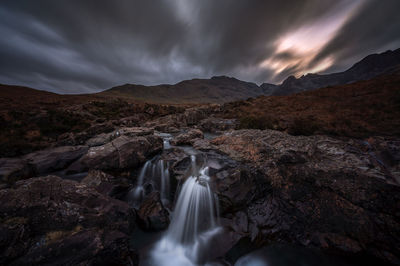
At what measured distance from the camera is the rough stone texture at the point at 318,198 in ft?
13.4

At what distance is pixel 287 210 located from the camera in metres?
4.93

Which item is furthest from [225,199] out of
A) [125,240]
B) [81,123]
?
[81,123]

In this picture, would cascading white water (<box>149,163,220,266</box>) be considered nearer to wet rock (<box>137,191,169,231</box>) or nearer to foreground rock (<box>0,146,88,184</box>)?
wet rock (<box>137,191,169,231</box>)

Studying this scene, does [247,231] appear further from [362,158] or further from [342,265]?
[362,158]

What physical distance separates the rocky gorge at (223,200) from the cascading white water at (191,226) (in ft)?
0.65

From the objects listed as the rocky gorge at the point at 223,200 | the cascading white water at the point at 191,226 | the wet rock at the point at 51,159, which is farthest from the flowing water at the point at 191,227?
the wet rock at the point at 51,159

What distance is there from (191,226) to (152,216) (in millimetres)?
1688

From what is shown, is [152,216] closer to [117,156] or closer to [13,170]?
[117,156]

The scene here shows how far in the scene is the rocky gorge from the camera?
3359 millimetres

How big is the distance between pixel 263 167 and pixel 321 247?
2.95m

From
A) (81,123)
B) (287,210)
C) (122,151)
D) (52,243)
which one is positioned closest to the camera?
(52,243)

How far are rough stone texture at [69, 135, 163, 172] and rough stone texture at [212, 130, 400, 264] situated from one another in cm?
467

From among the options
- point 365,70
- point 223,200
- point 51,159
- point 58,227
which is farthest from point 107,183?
point 365,70

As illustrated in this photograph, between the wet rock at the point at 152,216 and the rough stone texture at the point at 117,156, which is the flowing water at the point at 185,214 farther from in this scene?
the rough stone texture at the point at 117,156
